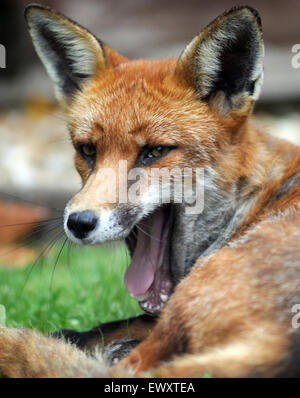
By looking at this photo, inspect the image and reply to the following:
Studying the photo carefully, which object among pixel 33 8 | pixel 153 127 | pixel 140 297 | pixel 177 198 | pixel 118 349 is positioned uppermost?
pixel 33 8

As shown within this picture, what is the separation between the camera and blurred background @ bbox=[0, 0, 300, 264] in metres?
11.0

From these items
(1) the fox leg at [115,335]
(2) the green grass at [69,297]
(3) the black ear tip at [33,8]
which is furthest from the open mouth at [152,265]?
(3) the black ear tip at [33,8]

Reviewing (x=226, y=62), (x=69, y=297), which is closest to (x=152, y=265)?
(x=226, y=62)

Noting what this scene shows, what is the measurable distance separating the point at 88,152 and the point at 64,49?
1.00m

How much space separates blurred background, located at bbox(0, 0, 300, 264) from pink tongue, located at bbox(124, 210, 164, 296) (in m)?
6.19

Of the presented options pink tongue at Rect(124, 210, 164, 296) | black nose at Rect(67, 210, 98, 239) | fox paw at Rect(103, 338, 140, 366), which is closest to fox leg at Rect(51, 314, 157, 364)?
fox paw at Rect(103, 338, 140, 366)

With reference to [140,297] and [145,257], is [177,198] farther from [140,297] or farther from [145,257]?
[140,297]

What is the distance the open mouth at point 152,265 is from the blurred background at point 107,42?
20.4 ft

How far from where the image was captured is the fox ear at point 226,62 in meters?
4.00

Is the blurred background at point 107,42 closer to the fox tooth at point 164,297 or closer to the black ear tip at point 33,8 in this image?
the black ear tip at point 33,8

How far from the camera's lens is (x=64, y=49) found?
4734 millimetres
